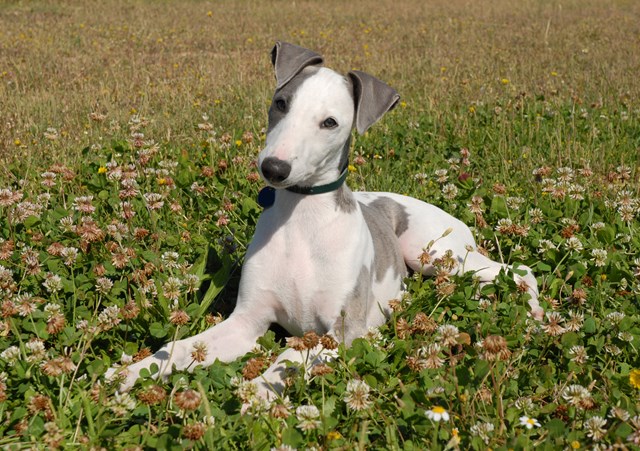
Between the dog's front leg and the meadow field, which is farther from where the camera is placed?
the dog's front leg

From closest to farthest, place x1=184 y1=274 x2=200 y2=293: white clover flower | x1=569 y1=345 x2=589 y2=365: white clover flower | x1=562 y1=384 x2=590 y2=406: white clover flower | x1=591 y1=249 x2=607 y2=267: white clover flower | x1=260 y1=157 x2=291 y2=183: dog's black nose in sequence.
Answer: x1=562 y1=384 x2=590 y2=406: white clover flower < x1=260 y1=157 x2=291 y2=183: dog's black nose < x1=569 y1=345 x2=589 y2=365: white clover flower < x1=184 y1=274 x2=200 y2=293: white clover flower < x1=591 y1=249 x2=607 y2=267: white clover flower

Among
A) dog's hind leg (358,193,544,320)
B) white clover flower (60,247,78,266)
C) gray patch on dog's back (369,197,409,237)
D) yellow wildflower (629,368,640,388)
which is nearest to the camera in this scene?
yellow wildflower (629,368,640,388)

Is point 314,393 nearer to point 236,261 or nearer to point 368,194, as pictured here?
point 236,261

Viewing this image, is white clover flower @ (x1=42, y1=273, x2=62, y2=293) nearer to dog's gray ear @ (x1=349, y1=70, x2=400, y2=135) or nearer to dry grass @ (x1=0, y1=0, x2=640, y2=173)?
dog's gray ear @ (x1=349, y1=70, x2=400, y2=135)

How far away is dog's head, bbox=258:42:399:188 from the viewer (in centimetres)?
345

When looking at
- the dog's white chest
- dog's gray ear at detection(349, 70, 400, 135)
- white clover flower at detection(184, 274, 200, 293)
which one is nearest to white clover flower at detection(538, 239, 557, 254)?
the dog's white chest

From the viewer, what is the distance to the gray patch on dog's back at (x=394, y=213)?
4.95 meters

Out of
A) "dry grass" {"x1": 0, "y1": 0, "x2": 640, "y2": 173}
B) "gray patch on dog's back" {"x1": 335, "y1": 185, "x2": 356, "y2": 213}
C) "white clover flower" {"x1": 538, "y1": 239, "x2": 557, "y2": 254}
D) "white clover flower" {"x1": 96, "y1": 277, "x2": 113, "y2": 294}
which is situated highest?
"gray patch on dog's back" {"x1": 335, "y1": 185, "x2": 356, "y2": 213}

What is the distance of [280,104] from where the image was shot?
376 centimetres

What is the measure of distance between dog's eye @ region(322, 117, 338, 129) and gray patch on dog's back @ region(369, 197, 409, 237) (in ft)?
4.21

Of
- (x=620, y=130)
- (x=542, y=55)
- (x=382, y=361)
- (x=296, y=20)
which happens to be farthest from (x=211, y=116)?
(x=296, y=20)

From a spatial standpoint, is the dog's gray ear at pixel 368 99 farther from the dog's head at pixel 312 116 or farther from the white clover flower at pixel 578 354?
the white clover flower at pixel 578 354

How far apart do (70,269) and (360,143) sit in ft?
12.6

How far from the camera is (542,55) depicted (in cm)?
1321
